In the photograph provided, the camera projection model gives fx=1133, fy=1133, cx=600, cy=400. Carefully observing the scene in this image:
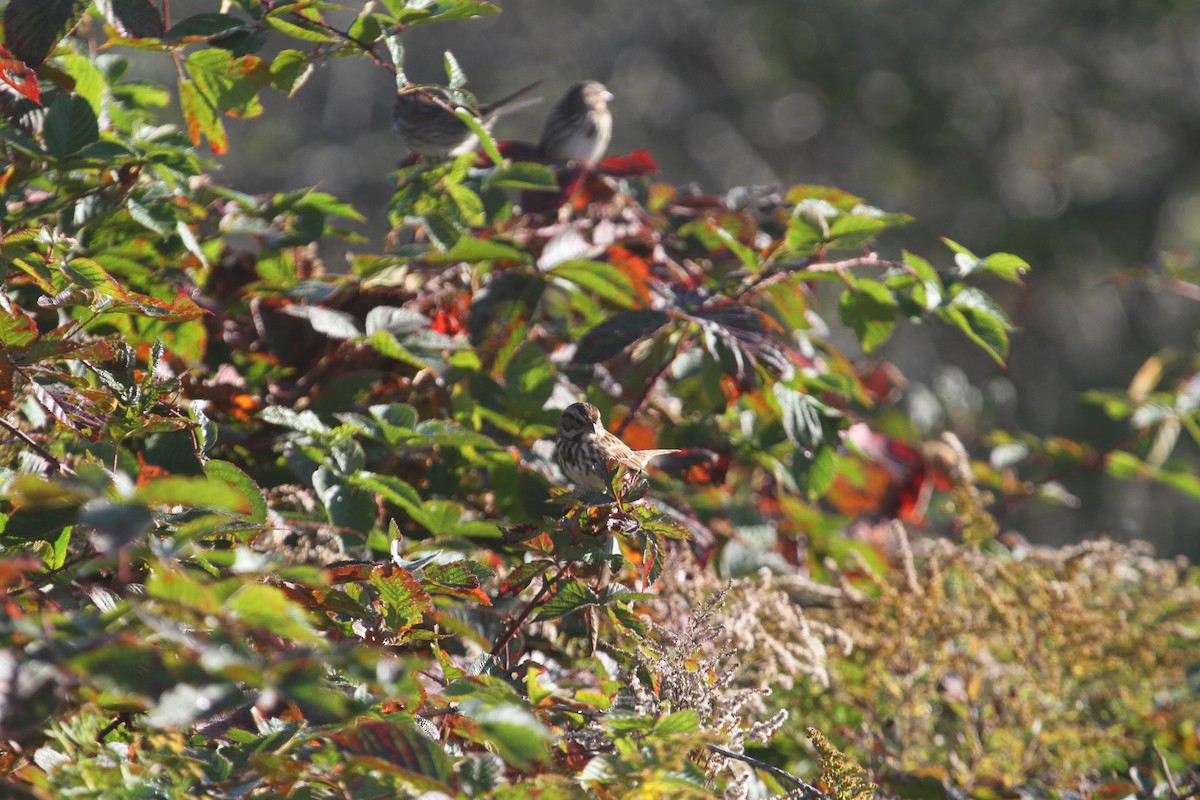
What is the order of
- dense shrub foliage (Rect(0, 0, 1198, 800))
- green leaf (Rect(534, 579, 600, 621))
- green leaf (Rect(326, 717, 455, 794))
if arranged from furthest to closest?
green leaf (Rect(534, 579, 600, 621)) < dense shrub foliage (Rect(0, 0, 1198, 800)) < green leaf (Rect(326, 717, 455, 794))

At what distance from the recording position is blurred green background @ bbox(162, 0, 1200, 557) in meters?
8.01

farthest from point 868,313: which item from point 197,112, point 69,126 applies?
point 69,126

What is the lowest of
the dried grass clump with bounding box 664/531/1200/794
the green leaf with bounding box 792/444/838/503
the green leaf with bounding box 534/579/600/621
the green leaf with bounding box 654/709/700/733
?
the dried grass clump with bounding box 664/531/1200/794

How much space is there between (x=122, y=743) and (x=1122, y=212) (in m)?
8.39

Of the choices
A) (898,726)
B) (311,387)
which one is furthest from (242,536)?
(898,726)

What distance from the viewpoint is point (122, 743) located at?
42.1 inches

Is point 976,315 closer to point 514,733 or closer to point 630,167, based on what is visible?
point 630,167

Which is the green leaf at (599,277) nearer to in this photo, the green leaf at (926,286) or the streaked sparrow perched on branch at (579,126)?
the green leaf at (926,286)

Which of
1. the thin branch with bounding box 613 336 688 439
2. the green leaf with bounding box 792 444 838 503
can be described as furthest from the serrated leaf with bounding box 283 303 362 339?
the green leaf with bounding box 792 444 838 503

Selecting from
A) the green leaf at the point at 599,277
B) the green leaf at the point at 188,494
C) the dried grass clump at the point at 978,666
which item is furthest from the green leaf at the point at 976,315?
the green leaf at the point at 188,494

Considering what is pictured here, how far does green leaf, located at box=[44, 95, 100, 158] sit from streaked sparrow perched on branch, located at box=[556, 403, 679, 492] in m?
0.72

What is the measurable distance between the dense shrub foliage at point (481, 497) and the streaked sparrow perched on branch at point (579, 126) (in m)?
0.55

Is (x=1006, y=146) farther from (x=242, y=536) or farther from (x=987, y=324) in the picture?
(x=242, y=536)

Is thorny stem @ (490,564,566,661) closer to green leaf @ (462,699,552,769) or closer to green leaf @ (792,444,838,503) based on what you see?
green leaf @ (462,699,552,769)
